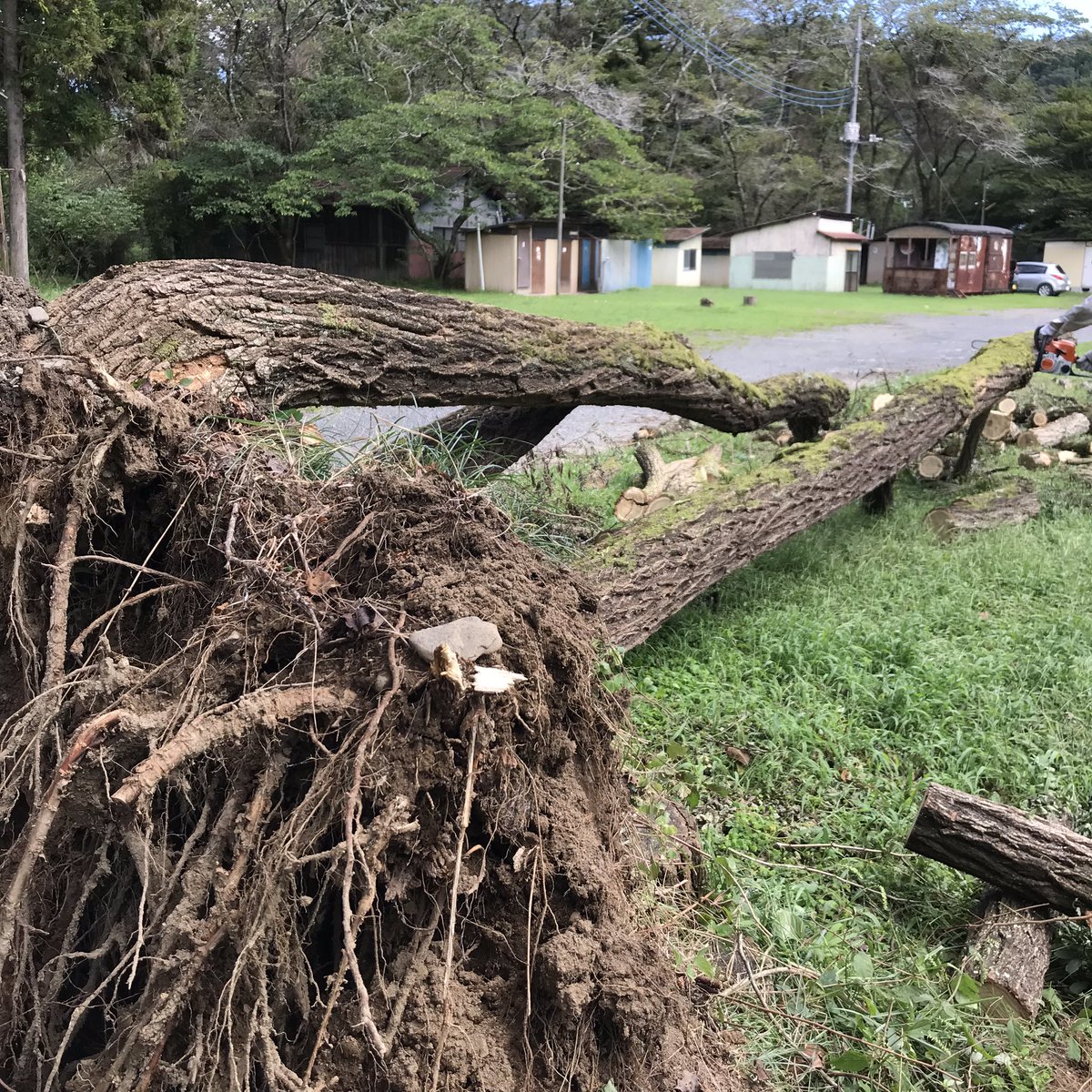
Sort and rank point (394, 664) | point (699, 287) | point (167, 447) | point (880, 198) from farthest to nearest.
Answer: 1. point (880, 198)
2. point (699, 287)
3. point (167, 447)
4. point (394, 664)

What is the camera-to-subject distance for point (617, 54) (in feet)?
132

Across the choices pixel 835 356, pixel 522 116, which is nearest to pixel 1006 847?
pixel 835 356

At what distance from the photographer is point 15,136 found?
16766mm

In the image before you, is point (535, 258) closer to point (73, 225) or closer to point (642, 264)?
point (642, 264)

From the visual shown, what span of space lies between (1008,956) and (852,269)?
3861 centimetres

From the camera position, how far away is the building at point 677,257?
37.3m

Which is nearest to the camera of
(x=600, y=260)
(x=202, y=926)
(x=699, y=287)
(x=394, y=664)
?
(x=202, y=926)

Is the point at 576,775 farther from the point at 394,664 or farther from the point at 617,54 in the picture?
the point at 617,54

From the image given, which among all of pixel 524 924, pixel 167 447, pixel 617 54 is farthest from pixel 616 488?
pixel 617 54

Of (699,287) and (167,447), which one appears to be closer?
(167,447)

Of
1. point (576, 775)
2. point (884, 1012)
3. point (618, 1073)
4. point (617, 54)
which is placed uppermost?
point (617, 54)

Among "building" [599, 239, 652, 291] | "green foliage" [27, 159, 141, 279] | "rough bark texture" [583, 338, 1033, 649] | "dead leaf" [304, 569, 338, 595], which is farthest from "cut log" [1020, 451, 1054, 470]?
"building" [599, 239, 652, 291]

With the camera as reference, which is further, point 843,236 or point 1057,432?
point 843,236

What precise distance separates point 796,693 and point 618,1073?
2652 millimetres
